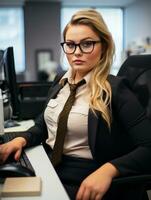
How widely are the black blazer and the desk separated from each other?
21 centimetres

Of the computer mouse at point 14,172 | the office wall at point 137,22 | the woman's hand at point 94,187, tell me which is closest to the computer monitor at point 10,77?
the computer mouse at point 14,172

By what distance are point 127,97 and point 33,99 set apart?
46.1 inches

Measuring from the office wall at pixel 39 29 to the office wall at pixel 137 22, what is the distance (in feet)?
5.29

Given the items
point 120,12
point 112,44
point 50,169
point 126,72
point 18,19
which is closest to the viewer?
point 50,169

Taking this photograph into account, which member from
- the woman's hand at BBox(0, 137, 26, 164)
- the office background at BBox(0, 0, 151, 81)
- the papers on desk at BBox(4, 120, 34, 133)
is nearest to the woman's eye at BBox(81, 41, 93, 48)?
the woman's hand at BBox(0, 137, 26, 164)

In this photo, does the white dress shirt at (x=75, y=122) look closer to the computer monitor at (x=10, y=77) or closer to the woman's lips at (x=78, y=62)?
the woman's lips at (x=78, y=62)

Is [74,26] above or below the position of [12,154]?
above

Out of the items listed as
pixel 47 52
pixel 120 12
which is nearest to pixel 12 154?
pixel 47 52

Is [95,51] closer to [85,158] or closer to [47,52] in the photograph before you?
[85,158]

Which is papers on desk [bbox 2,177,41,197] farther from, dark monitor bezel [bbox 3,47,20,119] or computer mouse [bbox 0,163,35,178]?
dark monitor bezel [bbox 3,47,20,119]

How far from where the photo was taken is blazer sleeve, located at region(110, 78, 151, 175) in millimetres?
1165

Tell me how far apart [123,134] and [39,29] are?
5.93 metres

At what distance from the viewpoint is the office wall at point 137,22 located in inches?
249

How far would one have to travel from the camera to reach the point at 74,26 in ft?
4.50
